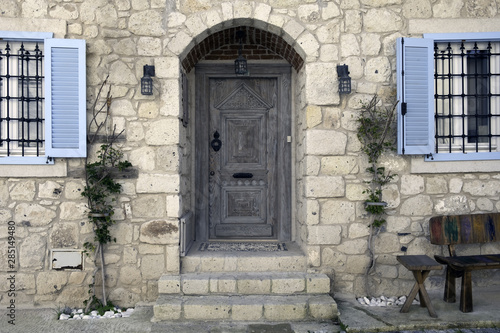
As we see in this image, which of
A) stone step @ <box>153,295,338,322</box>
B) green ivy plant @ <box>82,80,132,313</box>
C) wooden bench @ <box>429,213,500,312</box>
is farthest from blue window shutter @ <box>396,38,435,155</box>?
green ivy plant @ <box>82,80,132,313</box>

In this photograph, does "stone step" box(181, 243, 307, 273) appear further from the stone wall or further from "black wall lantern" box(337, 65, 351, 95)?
"black wall lantern" box(337, 65, 351, 95)

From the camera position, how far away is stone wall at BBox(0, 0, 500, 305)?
374 cm

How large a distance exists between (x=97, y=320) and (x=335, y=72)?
133 inches

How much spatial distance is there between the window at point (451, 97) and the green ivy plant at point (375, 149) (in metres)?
0.17

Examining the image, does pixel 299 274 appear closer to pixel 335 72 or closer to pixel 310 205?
pixel 310 205

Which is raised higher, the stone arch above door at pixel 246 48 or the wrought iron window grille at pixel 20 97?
the stone arch above door at pixel 246 48

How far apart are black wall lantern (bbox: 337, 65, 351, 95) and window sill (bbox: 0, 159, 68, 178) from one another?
9.49ft

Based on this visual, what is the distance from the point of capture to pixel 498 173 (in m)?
3.91

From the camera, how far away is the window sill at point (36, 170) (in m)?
3.70

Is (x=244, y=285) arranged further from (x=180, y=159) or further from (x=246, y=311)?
(x=180, y=159)

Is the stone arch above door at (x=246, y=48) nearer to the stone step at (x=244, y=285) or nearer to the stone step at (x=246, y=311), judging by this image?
the stone step at (x=244, y=285)

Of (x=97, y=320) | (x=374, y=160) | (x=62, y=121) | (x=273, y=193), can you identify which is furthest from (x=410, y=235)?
(x=62, y=121)

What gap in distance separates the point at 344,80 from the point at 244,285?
2278mm

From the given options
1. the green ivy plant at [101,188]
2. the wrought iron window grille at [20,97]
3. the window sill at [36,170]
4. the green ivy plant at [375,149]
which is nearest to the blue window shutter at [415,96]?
the green ivy plant at [375,149]
